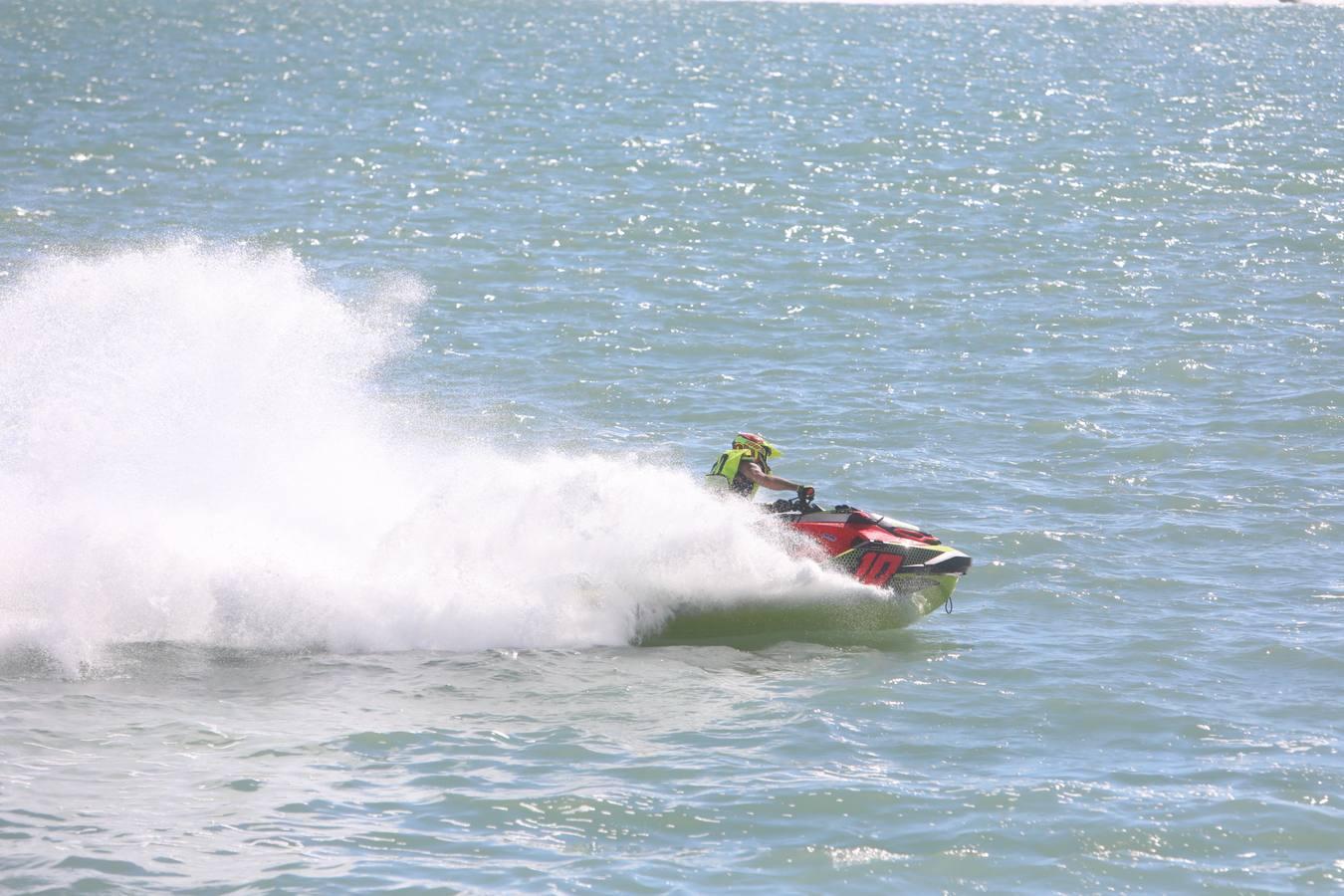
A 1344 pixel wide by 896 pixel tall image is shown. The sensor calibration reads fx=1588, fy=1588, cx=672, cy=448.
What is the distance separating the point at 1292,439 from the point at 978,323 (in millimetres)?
6612

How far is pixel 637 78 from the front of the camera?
5938 cm

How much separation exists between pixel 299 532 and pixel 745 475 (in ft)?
14.5

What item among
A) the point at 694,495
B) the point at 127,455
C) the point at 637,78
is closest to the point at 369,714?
the point at 694,495

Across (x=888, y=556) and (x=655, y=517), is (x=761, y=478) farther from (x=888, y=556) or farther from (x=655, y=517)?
(x=888, y=556)

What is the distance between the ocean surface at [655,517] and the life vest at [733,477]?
1.18 ft

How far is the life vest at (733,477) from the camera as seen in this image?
15.2 m

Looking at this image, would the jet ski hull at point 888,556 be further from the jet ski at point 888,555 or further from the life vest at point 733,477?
the life vest at point 733,477

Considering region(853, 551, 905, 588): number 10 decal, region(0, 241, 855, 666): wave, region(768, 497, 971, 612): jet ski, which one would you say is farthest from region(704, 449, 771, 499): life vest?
region(853, 551, 905, 588): number 10 decal

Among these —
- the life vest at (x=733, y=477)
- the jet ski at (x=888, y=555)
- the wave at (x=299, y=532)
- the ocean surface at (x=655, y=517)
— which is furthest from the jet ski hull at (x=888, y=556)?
the life vest at (x=733, y=477)

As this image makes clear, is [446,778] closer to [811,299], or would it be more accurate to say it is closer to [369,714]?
[369,714]

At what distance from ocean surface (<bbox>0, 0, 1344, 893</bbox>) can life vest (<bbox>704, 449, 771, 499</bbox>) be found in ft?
1.18

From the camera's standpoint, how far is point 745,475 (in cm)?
1529

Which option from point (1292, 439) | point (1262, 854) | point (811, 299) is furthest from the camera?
point (811, 299)

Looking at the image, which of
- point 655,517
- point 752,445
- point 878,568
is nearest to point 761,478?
point 752,445
